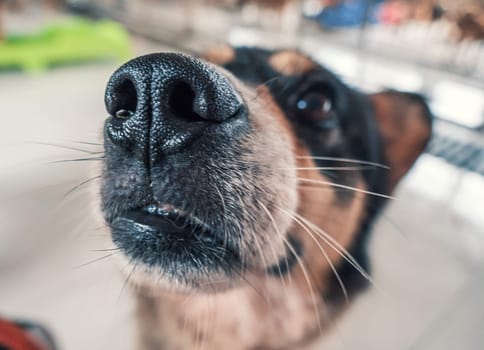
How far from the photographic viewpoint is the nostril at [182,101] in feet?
0.98

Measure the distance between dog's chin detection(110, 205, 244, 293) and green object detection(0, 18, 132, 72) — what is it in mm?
901

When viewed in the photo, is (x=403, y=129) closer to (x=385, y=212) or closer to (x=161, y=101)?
(x=385, y=212)

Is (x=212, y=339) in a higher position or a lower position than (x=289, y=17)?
lower

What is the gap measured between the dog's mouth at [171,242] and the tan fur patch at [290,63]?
34 centimetres

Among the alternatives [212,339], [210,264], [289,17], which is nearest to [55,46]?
[289,17]

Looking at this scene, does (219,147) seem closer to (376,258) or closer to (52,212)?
(376,258)

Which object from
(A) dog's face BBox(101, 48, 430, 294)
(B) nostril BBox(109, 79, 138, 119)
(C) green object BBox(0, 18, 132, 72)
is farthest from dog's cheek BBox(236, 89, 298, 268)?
(C) green object BBox(0, 18, 132, 72)

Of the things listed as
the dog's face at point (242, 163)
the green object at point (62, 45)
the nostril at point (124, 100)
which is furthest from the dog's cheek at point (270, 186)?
the green object at point (62, 45)

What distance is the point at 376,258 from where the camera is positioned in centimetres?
61

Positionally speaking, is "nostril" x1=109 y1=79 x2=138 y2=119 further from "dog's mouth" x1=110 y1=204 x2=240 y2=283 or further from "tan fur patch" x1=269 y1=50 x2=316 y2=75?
"tan fur patch" x1=269 y1=50 x2=316 y2=75

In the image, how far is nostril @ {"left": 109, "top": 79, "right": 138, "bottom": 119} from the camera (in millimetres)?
299

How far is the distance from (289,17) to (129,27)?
0.41 m

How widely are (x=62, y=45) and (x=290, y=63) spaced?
99cm

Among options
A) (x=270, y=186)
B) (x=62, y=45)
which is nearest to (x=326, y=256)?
(x=270, y=186)
